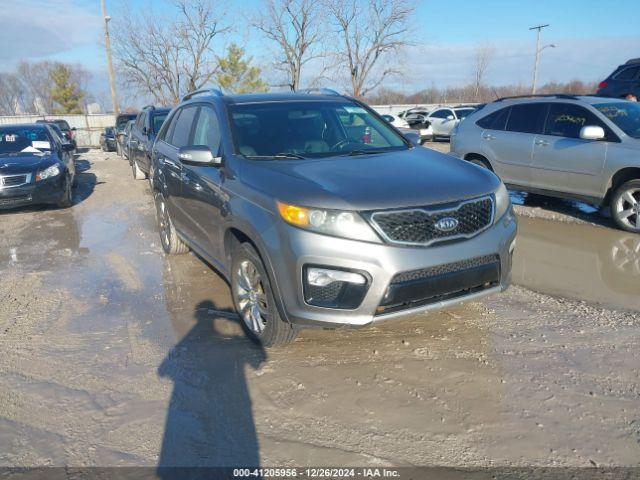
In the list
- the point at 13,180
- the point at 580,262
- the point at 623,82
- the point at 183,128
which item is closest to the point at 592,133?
the point at 580,262

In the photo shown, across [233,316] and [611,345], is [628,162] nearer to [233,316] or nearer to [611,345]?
[611,345]

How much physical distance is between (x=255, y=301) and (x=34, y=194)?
23.2 feet

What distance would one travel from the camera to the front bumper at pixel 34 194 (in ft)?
29.1

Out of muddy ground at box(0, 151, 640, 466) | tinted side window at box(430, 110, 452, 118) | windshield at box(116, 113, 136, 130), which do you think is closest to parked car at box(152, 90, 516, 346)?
muddy ground at box(0, 151, 640, 466)

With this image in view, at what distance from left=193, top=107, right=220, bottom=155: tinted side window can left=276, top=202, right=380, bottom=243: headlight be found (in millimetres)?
1414

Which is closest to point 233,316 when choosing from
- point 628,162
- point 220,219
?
point 220,219

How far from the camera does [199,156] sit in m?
4.01

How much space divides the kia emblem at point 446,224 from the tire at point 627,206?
459 centimetres

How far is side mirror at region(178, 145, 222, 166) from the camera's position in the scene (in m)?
4.01

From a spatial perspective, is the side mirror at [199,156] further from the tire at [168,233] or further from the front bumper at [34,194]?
the front bumper at [34,194]

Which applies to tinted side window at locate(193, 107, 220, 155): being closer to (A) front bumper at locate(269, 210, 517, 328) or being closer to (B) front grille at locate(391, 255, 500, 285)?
(A) front bumper at locate(269, 210, 517, 328)

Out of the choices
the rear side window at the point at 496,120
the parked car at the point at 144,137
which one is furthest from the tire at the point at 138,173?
the rear side window at the point at 496,120

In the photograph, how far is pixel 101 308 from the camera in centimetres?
487

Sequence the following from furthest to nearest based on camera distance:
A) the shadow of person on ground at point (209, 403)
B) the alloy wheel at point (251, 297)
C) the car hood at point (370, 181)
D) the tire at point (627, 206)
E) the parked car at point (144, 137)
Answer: the parked car at point (144, 137) < the tire at point (627, 206) < the alloy wheel at point (251, 297) < the car hood at point (370, 181) < the shadow of person on ground at point (209, 403)
